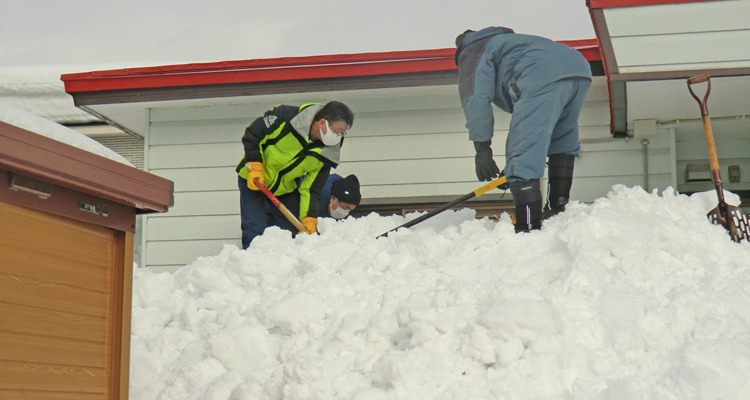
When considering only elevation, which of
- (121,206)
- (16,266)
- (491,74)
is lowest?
(16,266)

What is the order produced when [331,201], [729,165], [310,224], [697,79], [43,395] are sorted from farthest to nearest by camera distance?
[729,165] → [331,201] → [310,224] → [697,79] → [43,395]

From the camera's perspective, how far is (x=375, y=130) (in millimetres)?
5484

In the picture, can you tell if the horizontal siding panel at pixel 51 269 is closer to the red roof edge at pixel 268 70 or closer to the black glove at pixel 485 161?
the black glove at pixel 485 161

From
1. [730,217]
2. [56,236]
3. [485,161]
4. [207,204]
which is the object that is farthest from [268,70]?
[730,217]

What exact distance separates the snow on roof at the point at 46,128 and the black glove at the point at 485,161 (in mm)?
2101

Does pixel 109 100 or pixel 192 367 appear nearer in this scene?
pixel 192 367

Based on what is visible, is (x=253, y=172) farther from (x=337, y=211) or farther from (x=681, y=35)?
(x=681, y=35)

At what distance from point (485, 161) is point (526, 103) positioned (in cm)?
42

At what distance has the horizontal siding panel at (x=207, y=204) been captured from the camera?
5.50 metres

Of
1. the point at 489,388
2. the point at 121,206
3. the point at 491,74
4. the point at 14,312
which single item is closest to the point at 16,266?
the point at 14,312

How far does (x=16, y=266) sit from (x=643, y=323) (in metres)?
2.35

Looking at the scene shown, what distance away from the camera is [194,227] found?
5500mm

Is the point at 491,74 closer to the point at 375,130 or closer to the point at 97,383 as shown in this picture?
the point at 375,130

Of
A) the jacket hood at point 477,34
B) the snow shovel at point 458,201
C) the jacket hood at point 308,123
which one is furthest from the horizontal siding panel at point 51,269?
the jacket hood at point 477,34
